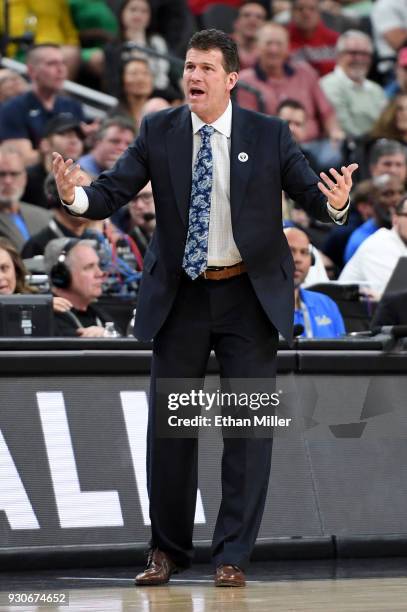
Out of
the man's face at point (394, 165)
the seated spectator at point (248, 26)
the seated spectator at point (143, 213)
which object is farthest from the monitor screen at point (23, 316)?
the seated spectator at point (248, 26)

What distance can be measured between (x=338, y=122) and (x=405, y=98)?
1202 millimetres

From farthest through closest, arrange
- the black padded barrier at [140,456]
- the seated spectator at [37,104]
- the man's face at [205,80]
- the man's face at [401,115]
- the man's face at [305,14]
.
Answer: the man's face at [305,14] → the man's face at [401,115] → the seated spectator at [37,104] → the black padded barrier at [140,456] → the man's face at [205,80]

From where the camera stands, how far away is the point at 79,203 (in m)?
5.48

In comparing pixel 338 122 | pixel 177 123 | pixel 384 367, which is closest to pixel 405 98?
pixel 338 122

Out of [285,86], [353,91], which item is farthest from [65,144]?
[353,91]

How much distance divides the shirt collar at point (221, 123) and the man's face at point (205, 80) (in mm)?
68

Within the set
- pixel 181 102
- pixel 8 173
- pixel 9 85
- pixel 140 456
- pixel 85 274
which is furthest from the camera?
pixel 181 102

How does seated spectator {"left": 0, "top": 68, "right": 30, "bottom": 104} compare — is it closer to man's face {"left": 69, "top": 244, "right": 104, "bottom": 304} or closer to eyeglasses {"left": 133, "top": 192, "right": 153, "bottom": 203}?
eyeglasses {"left": 133, "top": 192, "right": 153, "bottom": 203}

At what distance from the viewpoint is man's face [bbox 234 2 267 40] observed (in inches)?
553

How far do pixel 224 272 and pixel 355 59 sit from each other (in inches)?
343

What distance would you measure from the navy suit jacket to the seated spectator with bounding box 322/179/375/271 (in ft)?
17.0

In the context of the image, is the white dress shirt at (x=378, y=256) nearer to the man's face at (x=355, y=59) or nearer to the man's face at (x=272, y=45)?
the man's face at (x=272, y=45)

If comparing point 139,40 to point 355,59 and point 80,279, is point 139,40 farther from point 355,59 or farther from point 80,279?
point 80,279

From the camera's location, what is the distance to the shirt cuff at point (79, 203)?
547cm
